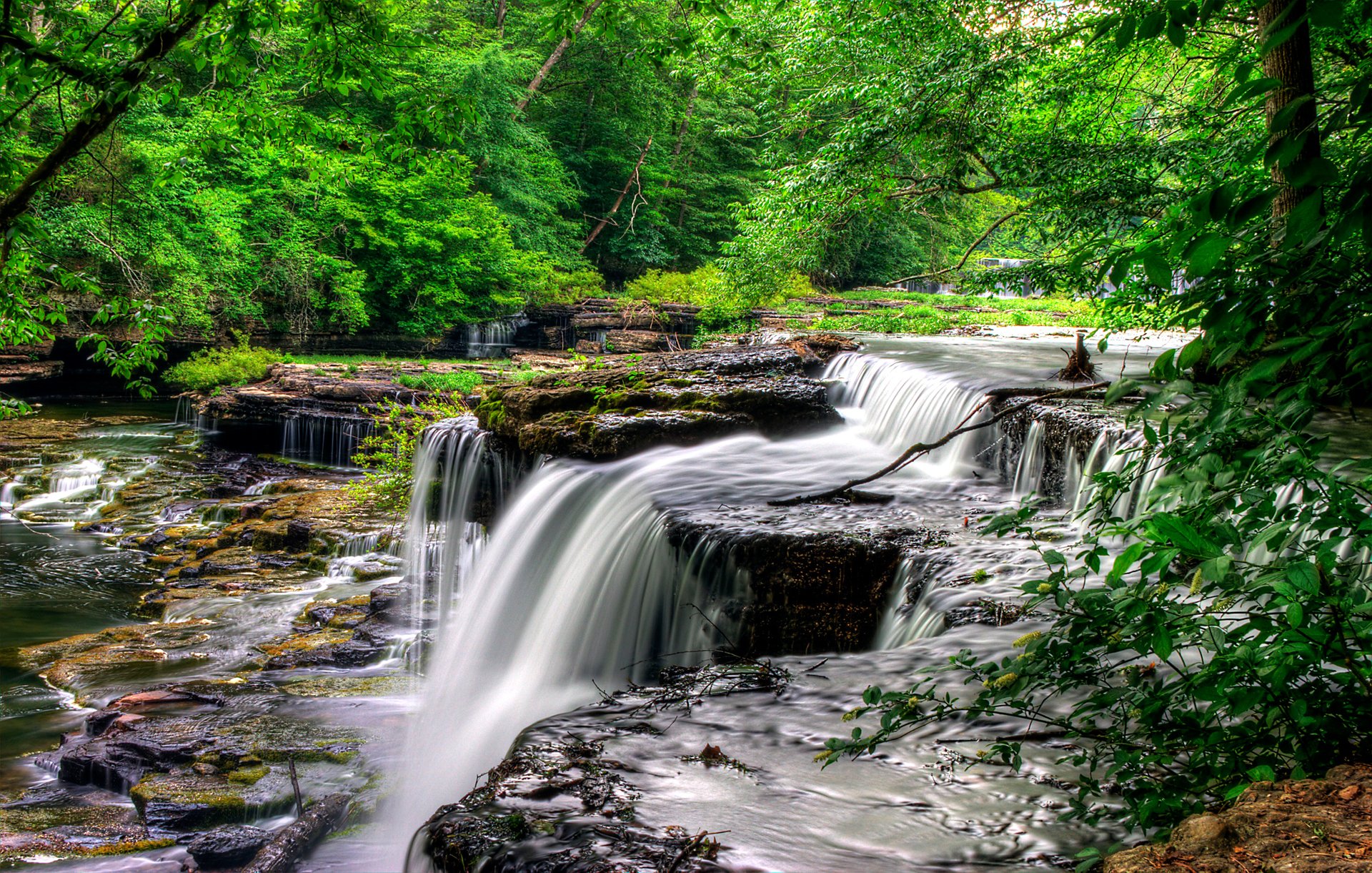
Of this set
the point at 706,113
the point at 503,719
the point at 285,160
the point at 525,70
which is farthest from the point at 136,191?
the point at 706,113

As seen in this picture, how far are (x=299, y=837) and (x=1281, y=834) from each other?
5.37m

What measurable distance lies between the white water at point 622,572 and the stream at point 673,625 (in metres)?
0.02

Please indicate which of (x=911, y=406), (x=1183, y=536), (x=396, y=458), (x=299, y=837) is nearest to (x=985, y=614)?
(x=1183, y=536)

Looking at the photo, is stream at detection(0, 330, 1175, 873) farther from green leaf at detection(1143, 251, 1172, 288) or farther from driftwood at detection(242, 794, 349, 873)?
green leaf at detection(1143, 251, 1172, 288)

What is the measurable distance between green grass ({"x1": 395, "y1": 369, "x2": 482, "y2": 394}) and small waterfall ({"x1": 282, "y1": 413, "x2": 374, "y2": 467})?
1.38 metres

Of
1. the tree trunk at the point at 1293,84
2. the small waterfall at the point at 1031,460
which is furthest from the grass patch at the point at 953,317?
the tree trunk at the point at 1293,84

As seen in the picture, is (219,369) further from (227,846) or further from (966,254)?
(966,254)

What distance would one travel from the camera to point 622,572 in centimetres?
599

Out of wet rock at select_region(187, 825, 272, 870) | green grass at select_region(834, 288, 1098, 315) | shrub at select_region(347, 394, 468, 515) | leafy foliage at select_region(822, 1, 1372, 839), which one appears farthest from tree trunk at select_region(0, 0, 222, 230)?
green grass at select_region(834, 288, 1098, 315)

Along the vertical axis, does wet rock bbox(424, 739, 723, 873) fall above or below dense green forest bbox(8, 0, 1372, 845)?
below

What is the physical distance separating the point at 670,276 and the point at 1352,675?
1128 inches

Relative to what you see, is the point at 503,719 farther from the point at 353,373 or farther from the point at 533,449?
the point at 353,373

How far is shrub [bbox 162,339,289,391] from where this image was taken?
66.5ft

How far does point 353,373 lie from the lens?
18562 mm
